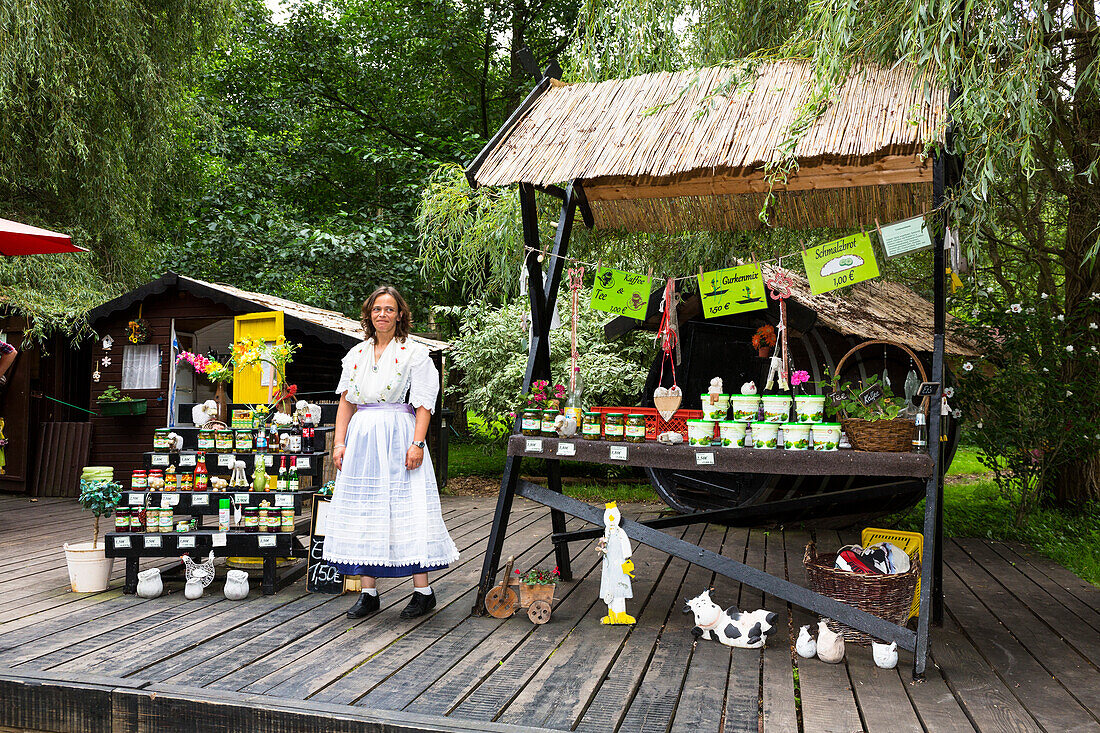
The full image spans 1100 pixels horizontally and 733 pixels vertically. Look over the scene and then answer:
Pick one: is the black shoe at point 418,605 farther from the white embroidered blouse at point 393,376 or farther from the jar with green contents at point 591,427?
the jar with green contents at point 591,427

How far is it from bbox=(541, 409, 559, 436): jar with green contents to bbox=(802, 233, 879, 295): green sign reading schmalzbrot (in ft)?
5.12

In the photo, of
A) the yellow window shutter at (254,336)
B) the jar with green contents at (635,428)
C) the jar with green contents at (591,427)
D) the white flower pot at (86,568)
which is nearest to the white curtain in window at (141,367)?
the yellow window shutter at (254,336)

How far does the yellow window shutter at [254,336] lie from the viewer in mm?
8867

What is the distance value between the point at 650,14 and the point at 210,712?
21.7 feet

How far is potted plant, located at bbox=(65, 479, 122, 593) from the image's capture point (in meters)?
5.05

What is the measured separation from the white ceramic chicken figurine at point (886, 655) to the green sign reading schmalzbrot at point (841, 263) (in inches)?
69.7

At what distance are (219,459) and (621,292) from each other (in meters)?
2.81

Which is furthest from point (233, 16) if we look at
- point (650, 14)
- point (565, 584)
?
point (565, 584)

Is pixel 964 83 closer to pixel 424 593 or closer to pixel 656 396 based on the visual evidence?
pixel 656 396

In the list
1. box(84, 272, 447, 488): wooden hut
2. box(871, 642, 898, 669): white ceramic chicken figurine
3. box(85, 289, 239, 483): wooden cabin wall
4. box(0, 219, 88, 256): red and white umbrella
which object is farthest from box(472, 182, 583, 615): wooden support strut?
box(85, 289, 239, 483): wooden cabin wall

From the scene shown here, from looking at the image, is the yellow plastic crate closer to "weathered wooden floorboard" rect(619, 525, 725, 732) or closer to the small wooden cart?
"weathered wooden floorboard" rect(619, 525, 725, 732)

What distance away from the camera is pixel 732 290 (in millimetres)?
4777

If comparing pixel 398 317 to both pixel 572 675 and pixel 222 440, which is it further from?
pixel 572 675

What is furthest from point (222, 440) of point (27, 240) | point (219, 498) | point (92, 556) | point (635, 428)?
point (635, 428)
